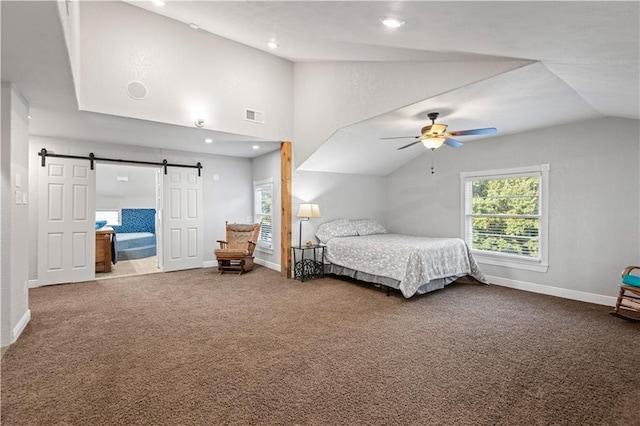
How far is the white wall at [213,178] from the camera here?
5.47 m

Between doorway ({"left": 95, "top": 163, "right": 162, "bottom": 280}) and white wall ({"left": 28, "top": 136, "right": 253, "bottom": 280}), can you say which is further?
doorway ({"left": 95, "top": 163, "right": 162, "bottom": 280})

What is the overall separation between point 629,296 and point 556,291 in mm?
919

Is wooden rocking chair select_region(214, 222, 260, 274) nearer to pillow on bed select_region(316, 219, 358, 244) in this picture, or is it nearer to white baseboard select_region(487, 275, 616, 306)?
pillow on bed select_region(316, 219, 358, 244)

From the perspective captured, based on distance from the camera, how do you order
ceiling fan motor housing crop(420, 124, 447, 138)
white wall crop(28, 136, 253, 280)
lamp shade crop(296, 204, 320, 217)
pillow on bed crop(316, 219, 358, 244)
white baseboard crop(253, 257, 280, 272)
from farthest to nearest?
white baseboard crop(253, 257, 280, 272) < pillow on bed crop(316, 219, 358, 244) < white wall crop(28, 136, 253, 280) < lamp shade crop(296, 204, 320, 217) < ceiling fan motor housing crop(420, 124, 447, 138)

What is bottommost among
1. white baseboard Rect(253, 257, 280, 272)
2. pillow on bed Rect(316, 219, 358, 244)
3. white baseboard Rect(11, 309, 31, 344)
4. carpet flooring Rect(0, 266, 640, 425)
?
carpet flooring Rect(0, 266, 640, 425)

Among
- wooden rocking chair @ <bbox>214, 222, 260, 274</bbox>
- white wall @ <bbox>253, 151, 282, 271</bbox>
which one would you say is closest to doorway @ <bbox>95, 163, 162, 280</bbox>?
wooden rocking chair @ <bbox>214, 222, 260, 274</bbox>

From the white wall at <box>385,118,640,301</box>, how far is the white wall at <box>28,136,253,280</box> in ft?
14.9

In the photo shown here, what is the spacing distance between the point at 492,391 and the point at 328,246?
A: 370cm

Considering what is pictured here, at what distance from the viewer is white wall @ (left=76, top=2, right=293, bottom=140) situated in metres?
3.83

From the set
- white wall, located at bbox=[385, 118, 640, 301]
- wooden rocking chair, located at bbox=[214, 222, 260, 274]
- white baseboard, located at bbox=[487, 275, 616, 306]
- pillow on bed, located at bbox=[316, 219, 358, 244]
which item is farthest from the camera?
pillow on bed, located at bbox=[316, 219, 358, 244]

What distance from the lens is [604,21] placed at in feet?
5.90

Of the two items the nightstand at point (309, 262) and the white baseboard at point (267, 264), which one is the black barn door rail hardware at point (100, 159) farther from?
the nightstand at point (309, 262)

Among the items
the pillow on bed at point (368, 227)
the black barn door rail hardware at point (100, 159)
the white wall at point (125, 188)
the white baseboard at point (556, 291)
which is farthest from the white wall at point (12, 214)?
the white baseboard at point (556, 291)

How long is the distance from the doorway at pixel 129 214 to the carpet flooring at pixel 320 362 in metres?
2.34
